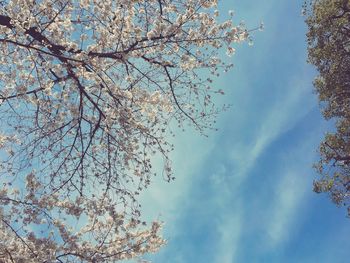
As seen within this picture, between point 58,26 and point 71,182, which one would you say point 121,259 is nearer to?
point 71,182

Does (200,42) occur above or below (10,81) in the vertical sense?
below

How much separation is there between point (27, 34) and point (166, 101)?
3360mm

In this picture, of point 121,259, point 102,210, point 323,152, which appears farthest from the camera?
point 323,152

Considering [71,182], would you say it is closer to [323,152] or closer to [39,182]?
[39,182]

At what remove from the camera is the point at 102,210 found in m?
7.61

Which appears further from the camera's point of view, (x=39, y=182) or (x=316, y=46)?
(x=316, y=46)

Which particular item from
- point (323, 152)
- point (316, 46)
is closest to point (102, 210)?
point (323, 152)

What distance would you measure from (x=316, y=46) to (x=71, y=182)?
11.2 meters

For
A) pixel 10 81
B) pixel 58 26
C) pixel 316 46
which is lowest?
pixel 58 26

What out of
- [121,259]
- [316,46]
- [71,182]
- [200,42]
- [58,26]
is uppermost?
[316,46]

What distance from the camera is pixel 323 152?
14578 millimetres

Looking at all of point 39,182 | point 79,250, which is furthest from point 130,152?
point 79,250

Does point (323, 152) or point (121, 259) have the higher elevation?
point (323, 152)

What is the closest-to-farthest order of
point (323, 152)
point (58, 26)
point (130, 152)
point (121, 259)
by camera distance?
point (58, 26) → point (130, 152) → point (121, 259) → point (323, 152)
